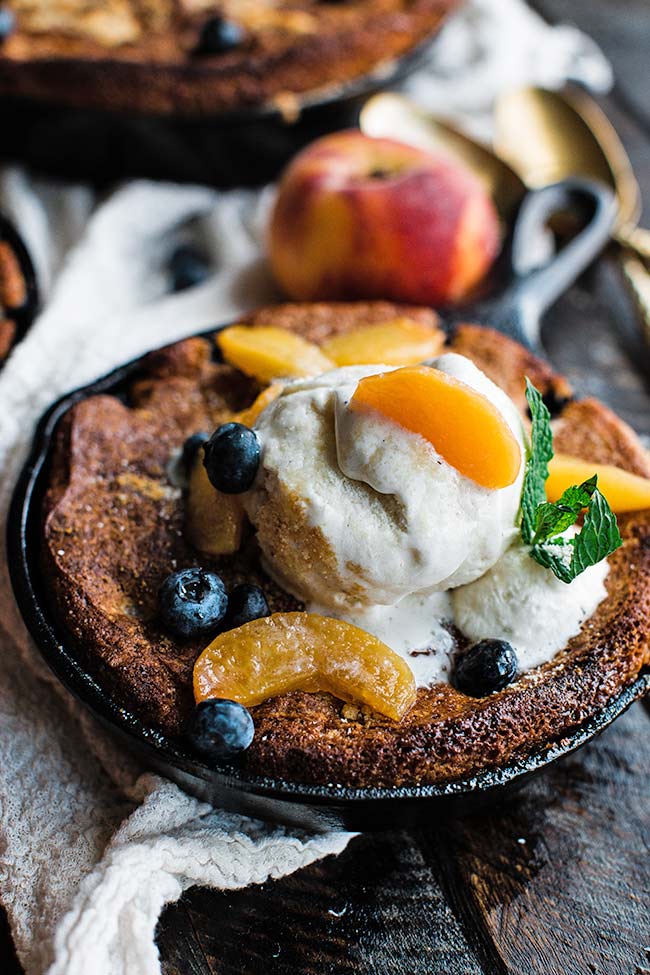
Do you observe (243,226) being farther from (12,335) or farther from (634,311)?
(634,311)

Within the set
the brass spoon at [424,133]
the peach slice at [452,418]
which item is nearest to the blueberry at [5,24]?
the brass spoon at [424,133]

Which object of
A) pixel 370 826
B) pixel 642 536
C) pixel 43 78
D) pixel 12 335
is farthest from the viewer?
pixel 43 78

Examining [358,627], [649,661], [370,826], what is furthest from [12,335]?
[649,661]

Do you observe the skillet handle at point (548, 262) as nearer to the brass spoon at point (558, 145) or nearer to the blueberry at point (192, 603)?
the brass spoon at point (558, 145)

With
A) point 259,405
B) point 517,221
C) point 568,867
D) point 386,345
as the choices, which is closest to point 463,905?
point 568,867

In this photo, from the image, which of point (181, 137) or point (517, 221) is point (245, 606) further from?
point (181, 137)

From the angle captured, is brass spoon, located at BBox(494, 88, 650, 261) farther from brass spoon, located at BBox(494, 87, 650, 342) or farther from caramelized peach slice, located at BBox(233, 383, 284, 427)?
caramelized peach slice, located at BBox(233, 383, 284, 427)
